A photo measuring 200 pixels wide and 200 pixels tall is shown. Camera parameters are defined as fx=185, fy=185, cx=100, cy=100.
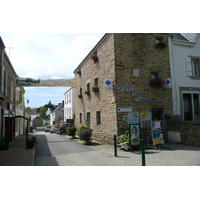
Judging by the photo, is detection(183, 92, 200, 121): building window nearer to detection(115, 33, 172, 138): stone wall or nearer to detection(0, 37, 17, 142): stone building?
detection(115, 33, 172, 138): stone wall

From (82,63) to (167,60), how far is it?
8443mm

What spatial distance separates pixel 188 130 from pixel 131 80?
13.8 ft

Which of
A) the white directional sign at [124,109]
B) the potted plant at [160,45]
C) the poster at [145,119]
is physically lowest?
the poster at [145,119]

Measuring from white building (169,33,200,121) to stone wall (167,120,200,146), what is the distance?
131 cm

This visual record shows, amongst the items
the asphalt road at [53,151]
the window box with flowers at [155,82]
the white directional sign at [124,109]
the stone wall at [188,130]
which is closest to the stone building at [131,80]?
the white directional sign at [124,109]

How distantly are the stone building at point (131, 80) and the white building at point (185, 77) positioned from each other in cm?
57

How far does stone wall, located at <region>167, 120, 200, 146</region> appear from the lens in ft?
31.6

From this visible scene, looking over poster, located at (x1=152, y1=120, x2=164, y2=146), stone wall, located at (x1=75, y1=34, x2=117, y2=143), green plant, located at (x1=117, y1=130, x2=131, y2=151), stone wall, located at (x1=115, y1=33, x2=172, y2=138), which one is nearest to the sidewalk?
green plant, located at (x1=117, y1=130, x2=131, y2=151)

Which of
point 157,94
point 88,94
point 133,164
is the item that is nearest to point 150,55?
point 157,94

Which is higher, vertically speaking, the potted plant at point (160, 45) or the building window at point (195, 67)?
the potted plant at point (160, 45)

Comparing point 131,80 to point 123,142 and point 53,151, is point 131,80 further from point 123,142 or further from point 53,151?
point 53,151

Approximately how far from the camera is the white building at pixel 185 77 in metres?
12.4

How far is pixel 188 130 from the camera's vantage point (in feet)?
33.2

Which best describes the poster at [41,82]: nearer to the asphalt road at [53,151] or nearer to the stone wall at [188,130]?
the asphalt road at [53,151]
